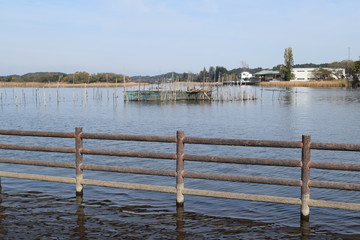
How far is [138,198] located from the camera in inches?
458

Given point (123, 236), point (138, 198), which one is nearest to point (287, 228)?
point (123, 236)

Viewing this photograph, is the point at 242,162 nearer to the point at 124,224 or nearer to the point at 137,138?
the point at 137,138

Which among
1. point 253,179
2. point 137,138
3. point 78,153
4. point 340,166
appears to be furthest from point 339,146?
point 78,153

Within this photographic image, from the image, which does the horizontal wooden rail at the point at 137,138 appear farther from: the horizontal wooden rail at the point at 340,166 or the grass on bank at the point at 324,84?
the grass on bank at the point at 324,84

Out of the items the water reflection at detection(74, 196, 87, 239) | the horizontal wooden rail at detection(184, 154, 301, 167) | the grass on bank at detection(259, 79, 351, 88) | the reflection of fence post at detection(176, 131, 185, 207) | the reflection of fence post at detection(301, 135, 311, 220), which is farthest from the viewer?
the grass on bank at detection(259, 79, 351, 88)

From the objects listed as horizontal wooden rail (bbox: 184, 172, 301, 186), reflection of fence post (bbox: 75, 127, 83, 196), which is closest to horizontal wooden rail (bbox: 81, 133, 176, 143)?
reflection of fence post (bbox: 75, 127, 83, 196)

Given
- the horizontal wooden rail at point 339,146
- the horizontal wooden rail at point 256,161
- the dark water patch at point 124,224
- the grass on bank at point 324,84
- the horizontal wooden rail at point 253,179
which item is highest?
the grass on bank at point 324,84

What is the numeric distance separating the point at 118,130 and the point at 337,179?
1020 inches

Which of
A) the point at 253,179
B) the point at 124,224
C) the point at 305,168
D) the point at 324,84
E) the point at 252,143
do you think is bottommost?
the point at 124,224

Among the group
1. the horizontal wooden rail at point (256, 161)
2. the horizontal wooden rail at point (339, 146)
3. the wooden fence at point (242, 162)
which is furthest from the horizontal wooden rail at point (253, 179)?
the horizontal wooden rail at point (339, 146)

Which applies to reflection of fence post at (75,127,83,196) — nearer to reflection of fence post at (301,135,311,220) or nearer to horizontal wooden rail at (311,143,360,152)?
reflection of fence post at (301,135,311,220)

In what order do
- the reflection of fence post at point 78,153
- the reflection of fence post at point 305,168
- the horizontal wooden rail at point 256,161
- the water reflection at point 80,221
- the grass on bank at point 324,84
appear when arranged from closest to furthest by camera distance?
1. the water reflection at point 80,221
2. the reflection of fence post at point 305,168
3. the horizontal wooden rail at point 256,161
4. the reflection of fence post at point 78,153
5. the grass on bank at point 324,84

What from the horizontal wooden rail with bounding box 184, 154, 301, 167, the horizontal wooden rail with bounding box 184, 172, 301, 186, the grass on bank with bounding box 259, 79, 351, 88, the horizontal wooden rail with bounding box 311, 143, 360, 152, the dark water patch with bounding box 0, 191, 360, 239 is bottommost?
the dark water patch with bounding box 0, 191, 360, 239

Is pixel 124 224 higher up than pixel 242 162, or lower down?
lower down
